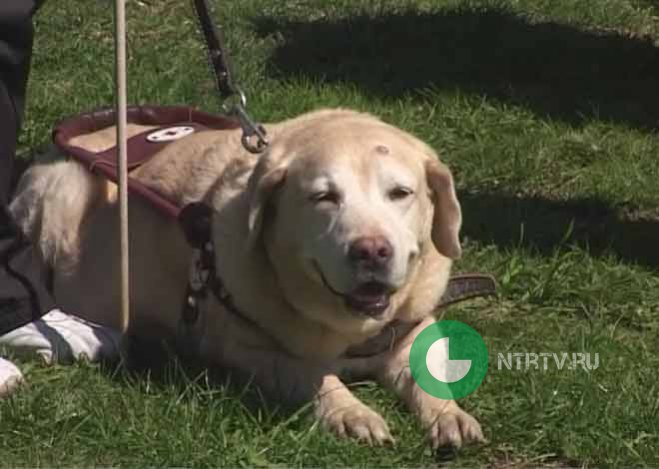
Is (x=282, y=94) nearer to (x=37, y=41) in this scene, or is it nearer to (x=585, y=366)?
Answer: (x=37, y=41)

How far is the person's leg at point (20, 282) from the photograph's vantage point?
3.86 m

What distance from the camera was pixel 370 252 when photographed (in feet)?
11.5

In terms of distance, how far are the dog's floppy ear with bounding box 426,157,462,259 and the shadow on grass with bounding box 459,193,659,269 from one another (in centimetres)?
108

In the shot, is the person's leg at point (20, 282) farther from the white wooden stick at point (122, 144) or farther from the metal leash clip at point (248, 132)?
the metal leash clip at point (248, 132)

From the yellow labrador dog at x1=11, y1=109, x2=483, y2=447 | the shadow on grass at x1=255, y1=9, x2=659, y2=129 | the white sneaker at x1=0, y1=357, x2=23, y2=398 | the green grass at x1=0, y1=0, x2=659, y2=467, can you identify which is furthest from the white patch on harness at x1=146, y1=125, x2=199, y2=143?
the shadow on grass at x1=255, y1=9, x2=659, y2=129

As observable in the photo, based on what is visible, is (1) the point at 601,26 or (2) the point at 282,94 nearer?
(2) the point at 282,94

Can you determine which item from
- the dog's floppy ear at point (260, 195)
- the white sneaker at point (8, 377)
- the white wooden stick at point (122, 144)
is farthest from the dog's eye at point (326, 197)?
the white sneaker at point (8, 377)

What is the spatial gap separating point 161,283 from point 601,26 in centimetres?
409

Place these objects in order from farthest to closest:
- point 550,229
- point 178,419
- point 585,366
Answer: point 550,229 → point 585,366 → point 178,419

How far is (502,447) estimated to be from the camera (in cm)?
365

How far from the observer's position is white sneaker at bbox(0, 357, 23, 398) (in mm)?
3740

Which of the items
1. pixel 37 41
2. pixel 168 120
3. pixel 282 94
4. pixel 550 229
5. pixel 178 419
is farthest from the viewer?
pixel 37 41

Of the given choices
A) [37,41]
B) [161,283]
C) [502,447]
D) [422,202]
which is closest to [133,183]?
[161,283]

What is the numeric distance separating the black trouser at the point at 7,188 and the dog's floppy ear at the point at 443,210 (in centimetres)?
108
